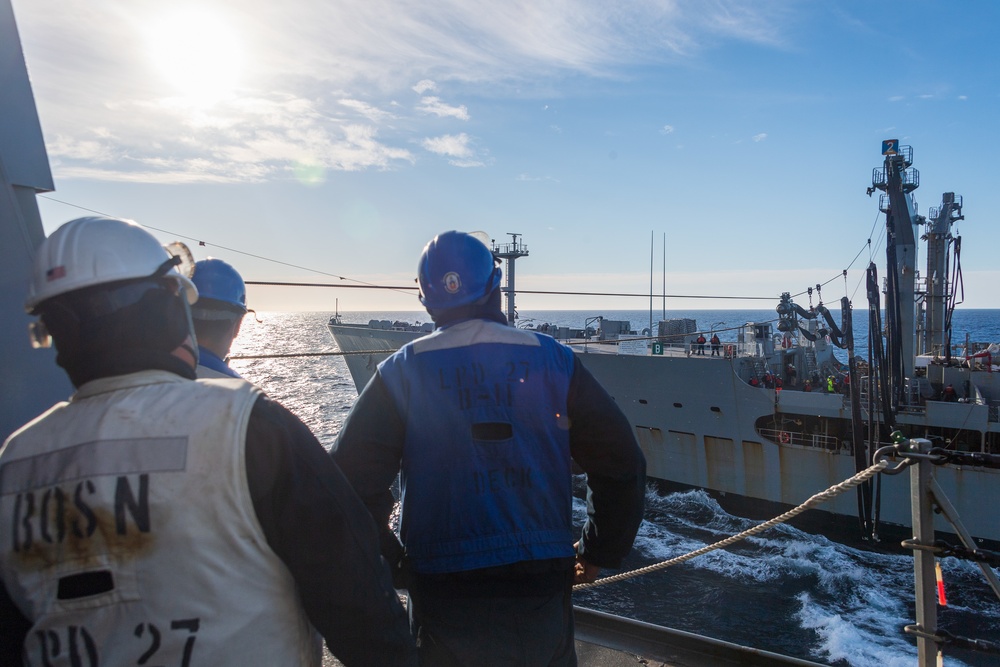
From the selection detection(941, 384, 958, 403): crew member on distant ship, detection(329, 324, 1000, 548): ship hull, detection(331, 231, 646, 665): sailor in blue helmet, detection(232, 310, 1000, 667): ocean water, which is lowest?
detection(232, 310, 1000, 667): ocean water

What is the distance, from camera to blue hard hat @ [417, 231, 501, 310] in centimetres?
212

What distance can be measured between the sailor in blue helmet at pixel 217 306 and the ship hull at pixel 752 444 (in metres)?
13.9

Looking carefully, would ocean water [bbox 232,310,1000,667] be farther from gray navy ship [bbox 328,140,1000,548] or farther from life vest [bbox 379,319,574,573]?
life vest [bbox 379,319,574,573]

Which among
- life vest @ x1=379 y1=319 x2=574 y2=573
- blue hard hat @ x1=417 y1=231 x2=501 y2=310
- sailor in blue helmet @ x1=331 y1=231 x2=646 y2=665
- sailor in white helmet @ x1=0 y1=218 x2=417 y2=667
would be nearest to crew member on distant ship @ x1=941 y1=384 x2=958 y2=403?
sailor in blue helmet @ x1=331 y1=231 x2=646 y2=665

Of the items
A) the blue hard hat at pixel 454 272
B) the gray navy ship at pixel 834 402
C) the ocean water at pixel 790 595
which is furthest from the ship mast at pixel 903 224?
the blue hard hat at pixel 454 272

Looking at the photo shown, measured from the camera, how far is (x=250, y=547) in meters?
1.26

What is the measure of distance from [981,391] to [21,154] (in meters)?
22.7

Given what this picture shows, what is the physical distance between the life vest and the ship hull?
48.7ft

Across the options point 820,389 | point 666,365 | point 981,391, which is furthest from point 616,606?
point 981,391

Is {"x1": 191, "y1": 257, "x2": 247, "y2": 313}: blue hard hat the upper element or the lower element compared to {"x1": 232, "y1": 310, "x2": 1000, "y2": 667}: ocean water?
upper

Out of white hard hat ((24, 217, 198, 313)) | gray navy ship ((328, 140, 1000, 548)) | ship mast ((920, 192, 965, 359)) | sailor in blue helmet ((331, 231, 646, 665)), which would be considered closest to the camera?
white hard hat ((24, 217, 198, 313))

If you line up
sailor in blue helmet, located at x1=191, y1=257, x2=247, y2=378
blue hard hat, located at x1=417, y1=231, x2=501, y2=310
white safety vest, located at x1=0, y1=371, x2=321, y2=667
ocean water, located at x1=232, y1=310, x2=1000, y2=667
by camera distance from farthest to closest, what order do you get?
ocean water, located at x1=232, y1=310, x2=1000, y2=667, sailor in blue helmet, located at x1=191, y1=257, x2=247, y2=378, blue hard hat, located at x1=417, y1=231, x2=501, y2=310, white safety vest, located at x1=0, y1=371, x2=321, y2=667

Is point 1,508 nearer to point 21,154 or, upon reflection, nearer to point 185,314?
point 185,314

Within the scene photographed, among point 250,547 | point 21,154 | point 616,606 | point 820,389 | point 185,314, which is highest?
point 21,154
